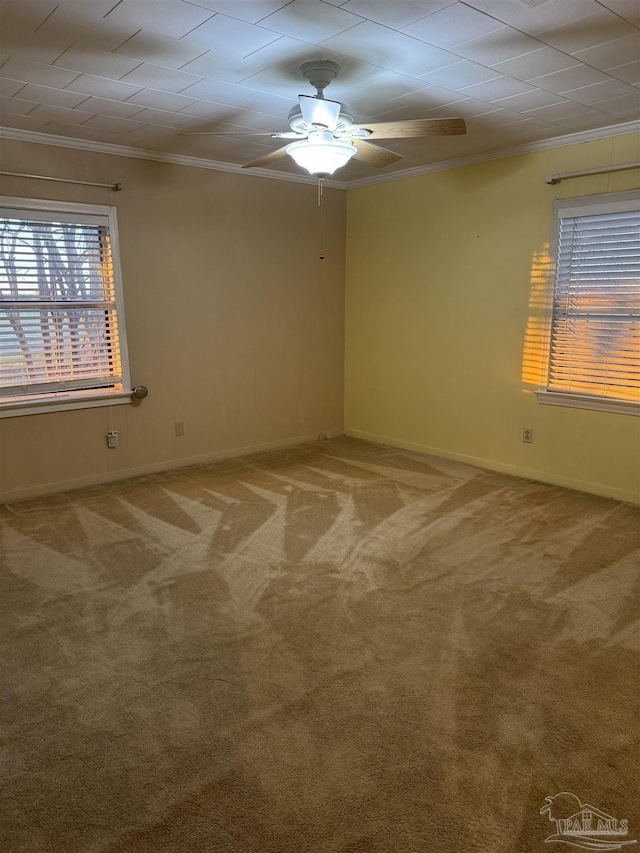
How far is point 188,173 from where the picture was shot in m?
4.68

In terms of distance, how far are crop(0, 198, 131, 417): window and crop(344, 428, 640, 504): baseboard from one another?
249 centimetres

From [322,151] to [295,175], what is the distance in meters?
2.52

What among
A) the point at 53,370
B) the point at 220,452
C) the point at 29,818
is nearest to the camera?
the point at 29,818

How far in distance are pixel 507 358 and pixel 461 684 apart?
3060 mm

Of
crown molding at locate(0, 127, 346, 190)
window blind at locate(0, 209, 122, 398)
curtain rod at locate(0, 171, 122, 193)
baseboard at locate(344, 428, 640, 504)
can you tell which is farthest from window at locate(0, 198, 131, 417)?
baseboard at locate(344, 428, 640, 504)

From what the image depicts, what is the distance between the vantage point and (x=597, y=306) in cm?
411

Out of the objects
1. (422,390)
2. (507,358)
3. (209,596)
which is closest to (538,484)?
(507,358)

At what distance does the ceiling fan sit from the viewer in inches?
105

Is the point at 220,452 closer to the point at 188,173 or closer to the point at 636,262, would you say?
the point at 188,173

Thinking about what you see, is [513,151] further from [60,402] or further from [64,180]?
[60,402]

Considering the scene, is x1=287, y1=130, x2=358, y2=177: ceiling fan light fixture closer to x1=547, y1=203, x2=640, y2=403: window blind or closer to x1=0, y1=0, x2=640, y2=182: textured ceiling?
x1=0, y1=0, x2=640, y2=182: textured ceiling

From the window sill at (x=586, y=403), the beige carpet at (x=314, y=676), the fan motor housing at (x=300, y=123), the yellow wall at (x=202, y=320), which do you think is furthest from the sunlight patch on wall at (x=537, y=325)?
the fan motor housing at (x=300, y=123)

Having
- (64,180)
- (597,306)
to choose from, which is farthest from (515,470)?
(64,180)

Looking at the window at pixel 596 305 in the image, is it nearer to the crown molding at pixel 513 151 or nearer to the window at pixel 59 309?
the crown molding at pixel 513 151
